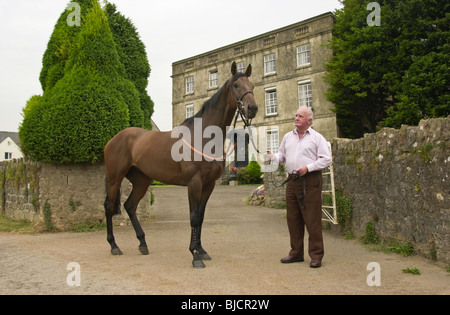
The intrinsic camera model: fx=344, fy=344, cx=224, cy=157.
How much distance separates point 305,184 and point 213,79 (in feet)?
91.9

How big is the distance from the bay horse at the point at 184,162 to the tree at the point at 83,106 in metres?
2.32

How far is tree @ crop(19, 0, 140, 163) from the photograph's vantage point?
8.04 meters

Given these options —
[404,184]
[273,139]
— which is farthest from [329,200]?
[273,139]

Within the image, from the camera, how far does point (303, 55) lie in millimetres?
26125

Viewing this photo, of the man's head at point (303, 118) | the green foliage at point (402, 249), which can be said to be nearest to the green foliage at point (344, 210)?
the green foliage at point (402, 249)

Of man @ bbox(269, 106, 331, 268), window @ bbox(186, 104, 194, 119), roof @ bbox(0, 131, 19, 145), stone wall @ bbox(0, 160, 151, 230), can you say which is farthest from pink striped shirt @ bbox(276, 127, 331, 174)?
roof @ bbox(0, 131, 19, 145)

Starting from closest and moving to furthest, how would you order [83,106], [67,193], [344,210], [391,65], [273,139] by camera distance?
[344,210]
[83,106]
[67,193]
[391,65]
[273,139]

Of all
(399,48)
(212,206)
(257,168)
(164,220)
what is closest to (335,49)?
(399,48)

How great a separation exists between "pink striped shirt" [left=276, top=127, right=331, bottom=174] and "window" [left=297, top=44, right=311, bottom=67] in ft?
74.2

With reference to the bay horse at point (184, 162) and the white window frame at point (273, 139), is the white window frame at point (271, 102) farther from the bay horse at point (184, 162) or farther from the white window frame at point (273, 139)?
the bay horse at point (184, 162)

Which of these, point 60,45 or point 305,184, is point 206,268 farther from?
point 60,45

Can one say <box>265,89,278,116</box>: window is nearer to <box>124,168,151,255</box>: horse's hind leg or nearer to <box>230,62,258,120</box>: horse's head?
<box>124,168,151,255</box>: horse's hind leg

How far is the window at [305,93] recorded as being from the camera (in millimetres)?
25719
